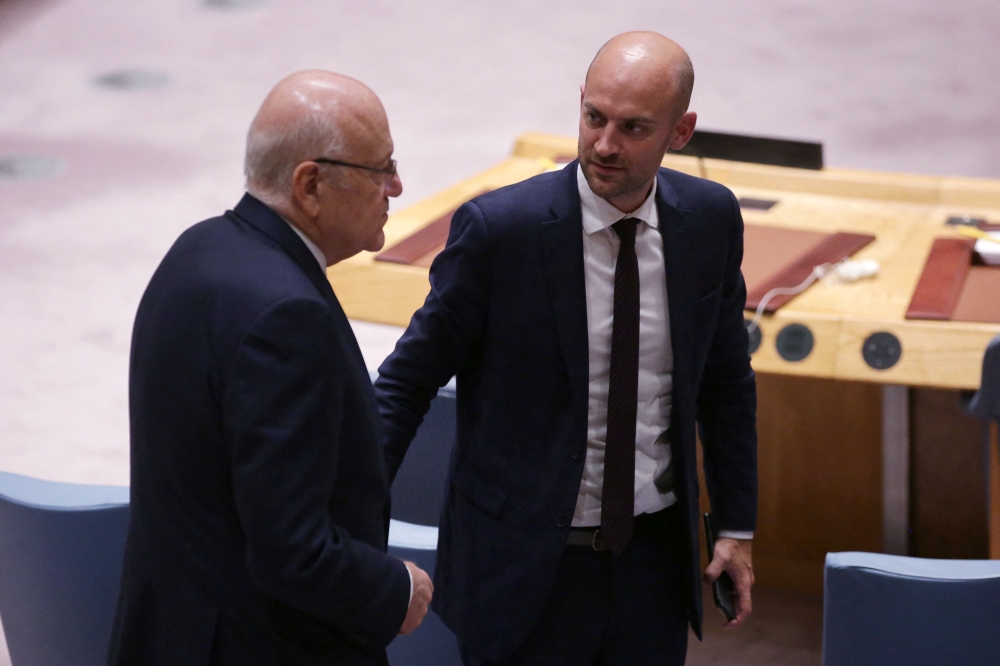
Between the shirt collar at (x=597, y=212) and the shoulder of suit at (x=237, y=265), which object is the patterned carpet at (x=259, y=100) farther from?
the shoulder of suit at (x=237, y=265)

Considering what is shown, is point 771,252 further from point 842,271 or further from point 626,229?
point 626,229

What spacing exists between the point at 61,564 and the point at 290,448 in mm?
896

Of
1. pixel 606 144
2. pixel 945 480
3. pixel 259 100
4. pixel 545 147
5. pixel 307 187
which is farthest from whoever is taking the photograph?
pixel 259 100

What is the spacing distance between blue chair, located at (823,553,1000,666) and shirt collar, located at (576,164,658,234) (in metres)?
0.59

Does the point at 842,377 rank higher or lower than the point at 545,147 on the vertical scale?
lower

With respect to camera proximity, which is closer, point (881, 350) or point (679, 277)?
point (679, 277)

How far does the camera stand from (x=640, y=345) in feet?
6.21

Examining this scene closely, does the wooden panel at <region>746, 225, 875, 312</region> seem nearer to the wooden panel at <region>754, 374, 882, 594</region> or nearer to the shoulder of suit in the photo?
the wooden panel at <region>754, 374, 882, 594</region>

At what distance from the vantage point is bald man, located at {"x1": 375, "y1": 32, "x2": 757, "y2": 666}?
6.07 ft

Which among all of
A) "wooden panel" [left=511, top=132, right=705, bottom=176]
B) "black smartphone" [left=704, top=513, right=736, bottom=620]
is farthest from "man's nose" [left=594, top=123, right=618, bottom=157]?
"wooden panel" [left=511, top=132, right=705, bottom=176]

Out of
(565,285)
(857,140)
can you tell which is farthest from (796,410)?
(857,140)

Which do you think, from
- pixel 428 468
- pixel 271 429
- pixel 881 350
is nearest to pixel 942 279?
pixel 881 350

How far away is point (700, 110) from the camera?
284 inches

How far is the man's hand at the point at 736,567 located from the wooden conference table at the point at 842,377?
87cm
